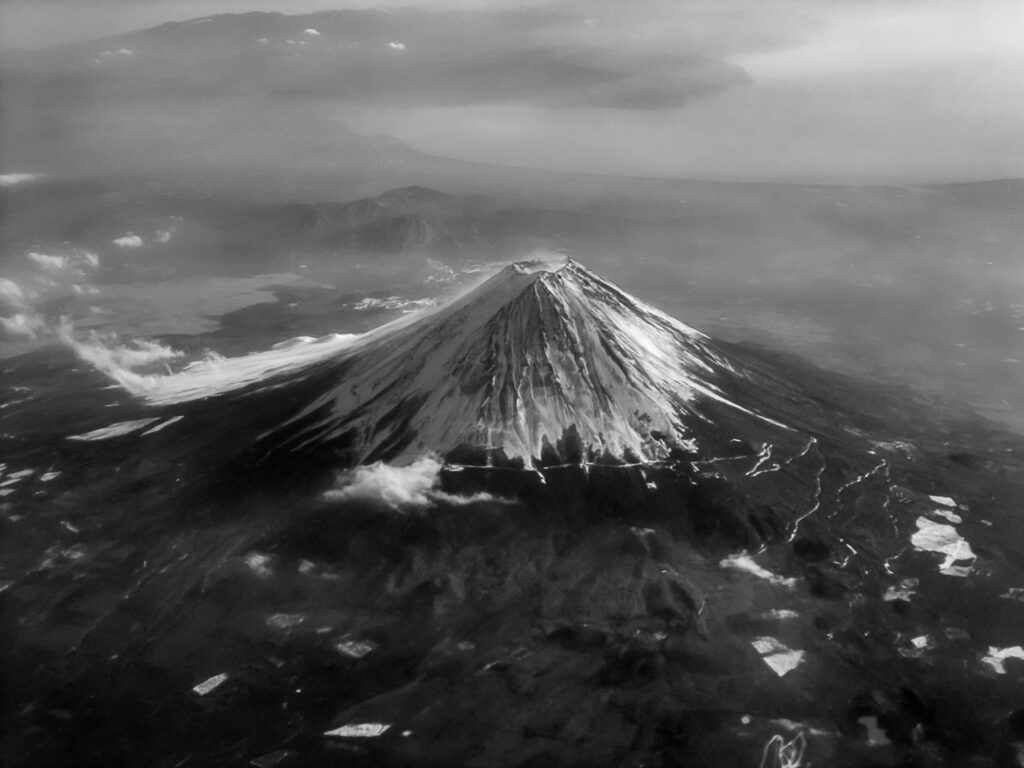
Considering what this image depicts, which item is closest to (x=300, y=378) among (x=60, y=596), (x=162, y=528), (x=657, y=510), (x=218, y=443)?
(x=218, y=443)

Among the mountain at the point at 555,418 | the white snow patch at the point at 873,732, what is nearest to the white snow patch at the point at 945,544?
the mountain at the point at 555,418

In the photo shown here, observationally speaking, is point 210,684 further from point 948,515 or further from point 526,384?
point 948,515

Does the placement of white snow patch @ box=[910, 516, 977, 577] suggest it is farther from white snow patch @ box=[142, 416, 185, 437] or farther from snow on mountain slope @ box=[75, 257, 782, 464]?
white snow patch @ box=[142, 416, 185, 437]

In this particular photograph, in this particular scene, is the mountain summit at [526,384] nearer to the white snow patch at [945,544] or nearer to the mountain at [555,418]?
the mountain at [555,418]

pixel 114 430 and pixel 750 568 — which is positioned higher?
pixel 114 430

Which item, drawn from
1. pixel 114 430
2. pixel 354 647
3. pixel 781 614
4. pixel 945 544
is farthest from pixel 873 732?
pixel 114 430

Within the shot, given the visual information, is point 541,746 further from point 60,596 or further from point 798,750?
point 60,596
